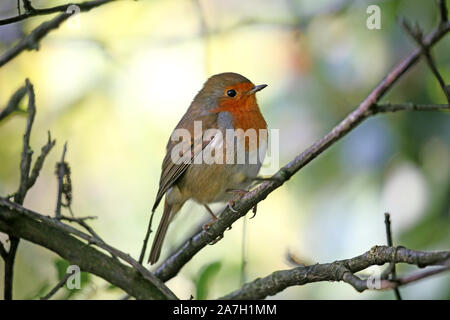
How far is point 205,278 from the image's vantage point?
8.84 feet

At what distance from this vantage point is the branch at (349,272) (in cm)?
178

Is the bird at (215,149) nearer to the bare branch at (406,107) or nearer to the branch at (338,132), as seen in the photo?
the branch at (338,132)

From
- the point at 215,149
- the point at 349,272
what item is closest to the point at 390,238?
the point at 349,272

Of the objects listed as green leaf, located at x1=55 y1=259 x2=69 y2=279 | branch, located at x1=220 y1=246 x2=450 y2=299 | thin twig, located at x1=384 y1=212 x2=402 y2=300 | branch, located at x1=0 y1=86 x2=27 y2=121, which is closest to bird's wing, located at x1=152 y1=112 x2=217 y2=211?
branch, located at x1=0 y1=86 x2=27 y2=121

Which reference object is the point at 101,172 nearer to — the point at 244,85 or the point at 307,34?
the point at 244,85

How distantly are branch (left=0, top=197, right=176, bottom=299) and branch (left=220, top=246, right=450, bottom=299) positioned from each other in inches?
13.8

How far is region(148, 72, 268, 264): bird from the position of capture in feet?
12.0

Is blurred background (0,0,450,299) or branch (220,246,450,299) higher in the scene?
blurred background (0,0,450,299)

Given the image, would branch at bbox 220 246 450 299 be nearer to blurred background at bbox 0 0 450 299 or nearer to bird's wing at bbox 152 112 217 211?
blurred background at bbox 0 0 450 299

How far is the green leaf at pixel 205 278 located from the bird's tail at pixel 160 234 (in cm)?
131

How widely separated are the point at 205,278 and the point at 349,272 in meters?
0.78
